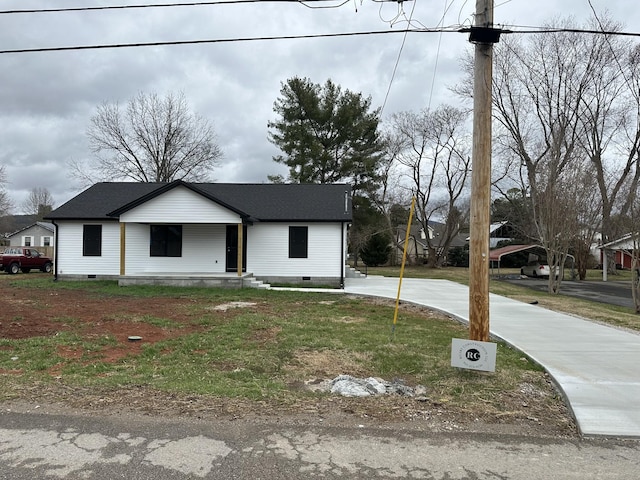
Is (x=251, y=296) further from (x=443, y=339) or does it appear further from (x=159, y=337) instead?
(x=443, y=339)

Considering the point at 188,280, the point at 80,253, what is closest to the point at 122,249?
the point at 188,280

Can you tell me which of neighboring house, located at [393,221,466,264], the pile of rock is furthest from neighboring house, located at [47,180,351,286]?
neighboring house, located at [393,221,466,264]

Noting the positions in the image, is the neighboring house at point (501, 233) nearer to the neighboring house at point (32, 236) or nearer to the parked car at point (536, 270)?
the parked car at point (536, 270)

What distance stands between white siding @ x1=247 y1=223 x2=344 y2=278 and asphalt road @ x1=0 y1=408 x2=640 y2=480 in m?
15.3

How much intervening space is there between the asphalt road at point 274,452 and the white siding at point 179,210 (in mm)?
13675

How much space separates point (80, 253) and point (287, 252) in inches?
361

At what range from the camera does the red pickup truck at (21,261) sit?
80.5ft

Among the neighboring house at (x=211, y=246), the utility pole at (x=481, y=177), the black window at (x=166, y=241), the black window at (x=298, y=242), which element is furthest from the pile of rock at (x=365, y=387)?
the black window at (x=166, y=241)

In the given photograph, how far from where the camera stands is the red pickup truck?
2453 cm

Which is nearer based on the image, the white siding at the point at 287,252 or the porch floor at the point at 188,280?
the porch floor at the point at 188,280

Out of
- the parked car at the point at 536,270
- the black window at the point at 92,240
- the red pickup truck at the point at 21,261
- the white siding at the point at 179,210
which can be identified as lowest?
the parked car at the point at 536,270

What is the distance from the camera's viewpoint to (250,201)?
21281mm

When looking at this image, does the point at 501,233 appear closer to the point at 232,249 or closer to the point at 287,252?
the point at 287,252

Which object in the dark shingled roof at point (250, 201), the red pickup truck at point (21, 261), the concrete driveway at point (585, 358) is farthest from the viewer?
the red pickup truck at point (21, 261)
